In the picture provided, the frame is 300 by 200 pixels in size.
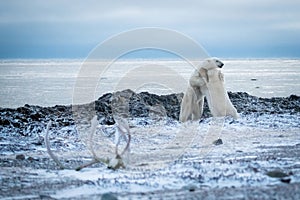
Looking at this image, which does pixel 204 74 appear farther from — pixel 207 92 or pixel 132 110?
pixel 132 110

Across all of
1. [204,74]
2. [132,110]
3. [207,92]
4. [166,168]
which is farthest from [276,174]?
[132,110]

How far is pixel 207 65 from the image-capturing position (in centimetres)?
1788

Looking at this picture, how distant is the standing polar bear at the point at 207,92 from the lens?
1791 centimetres

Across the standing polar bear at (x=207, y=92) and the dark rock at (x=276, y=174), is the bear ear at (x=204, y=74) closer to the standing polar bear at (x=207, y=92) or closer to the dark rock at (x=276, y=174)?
the standing polar bear at (x=207, y=92)

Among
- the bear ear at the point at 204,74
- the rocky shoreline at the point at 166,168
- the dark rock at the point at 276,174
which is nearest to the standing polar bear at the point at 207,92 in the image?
the bear ear at the point at 204,74

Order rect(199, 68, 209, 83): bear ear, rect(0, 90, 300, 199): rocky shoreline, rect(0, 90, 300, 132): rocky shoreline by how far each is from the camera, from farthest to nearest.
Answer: rect(0, 90, 300, 132): rocky shoreline, rect(199, 68, 209, 83): bear ear, rect(0, 90, 300, 199): rocky shoreline

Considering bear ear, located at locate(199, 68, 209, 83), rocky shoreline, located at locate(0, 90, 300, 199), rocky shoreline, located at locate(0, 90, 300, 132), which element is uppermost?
bear ear, located at locate(199, 68, 209, 83)

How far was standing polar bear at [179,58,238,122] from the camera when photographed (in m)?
17.9

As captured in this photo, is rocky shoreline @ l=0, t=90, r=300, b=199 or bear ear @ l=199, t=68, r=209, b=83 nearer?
rocky shoreline @ l=0, t=90, r=300, b=199

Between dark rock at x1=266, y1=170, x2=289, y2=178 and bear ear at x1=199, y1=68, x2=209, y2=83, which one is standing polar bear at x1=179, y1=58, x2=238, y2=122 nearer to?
bear ear at x1=199, y1=68, x2=209, y2=83

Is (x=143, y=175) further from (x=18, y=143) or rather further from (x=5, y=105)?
(x=5, y=105)

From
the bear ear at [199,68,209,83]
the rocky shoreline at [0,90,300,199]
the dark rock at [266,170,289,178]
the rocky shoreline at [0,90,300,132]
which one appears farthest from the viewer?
the rocky shoreline at [0,90,300,132]

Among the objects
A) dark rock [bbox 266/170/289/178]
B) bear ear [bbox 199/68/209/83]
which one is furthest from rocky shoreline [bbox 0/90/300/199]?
bear ear [bbox 199/68/209/83]

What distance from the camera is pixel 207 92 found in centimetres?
1848
